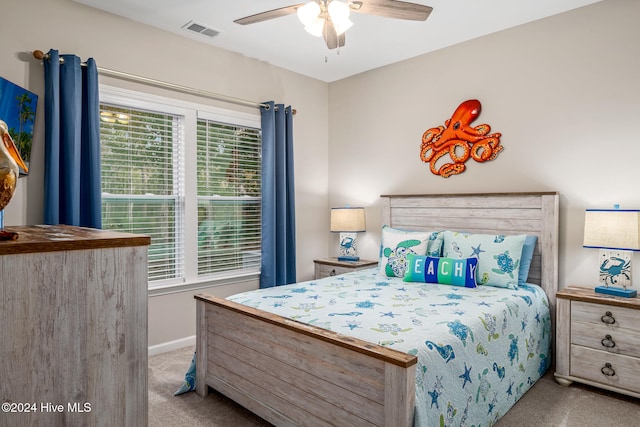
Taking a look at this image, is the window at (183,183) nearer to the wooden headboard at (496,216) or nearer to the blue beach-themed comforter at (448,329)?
the blue beach-themed comforter at (448,329)

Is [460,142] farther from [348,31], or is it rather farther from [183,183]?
[183,183]

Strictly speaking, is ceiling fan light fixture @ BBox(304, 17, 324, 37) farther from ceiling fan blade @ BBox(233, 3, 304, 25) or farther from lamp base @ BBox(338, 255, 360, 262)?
lamp base @ BBox(338, 255, 360, 262)

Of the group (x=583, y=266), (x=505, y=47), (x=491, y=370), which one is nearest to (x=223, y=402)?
(x=491, y=370)

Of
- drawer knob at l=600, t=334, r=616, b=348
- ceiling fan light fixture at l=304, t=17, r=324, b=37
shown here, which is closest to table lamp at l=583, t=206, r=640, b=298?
drawer knob at l=600, t=334, r=616, b=348

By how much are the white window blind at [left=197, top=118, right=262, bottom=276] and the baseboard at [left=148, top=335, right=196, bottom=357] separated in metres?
0.57

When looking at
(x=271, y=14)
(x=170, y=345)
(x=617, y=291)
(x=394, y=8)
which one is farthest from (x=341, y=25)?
(x=170, y=345)

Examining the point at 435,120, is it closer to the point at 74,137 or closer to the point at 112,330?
the point at 74,137

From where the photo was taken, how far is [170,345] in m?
3.41

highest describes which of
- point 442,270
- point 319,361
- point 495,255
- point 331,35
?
point 331,35

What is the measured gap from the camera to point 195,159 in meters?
3.59

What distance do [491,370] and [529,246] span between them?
1.23m

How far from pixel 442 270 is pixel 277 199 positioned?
5.75ft

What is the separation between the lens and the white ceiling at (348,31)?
293 cm

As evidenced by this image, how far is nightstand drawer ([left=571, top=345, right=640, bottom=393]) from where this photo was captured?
2469 mm
